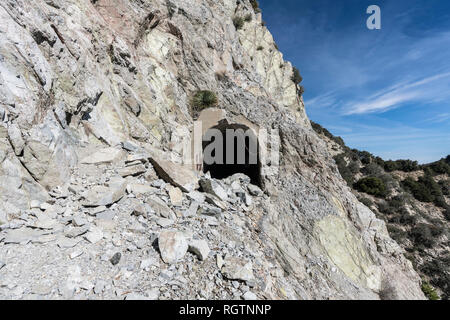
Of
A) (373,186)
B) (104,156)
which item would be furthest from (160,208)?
(373,186)

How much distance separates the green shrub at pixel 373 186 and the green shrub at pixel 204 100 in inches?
947

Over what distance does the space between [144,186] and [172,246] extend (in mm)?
2228

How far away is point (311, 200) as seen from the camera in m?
9.37

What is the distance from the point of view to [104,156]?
552 cm

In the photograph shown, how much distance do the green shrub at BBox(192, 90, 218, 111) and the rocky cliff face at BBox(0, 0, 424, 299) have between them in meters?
0.47

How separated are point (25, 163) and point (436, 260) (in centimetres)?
2833

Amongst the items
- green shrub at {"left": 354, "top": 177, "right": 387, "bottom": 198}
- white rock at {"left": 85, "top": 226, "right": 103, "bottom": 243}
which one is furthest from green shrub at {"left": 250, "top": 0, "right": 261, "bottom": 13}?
white rock at {"left": 85, "top": 226, "right": 103, "bottom": 243}

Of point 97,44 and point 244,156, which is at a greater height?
point 97,44

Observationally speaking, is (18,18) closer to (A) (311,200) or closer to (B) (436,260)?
(A) (311,200)

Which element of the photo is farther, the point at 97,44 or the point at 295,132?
the point at 295,132

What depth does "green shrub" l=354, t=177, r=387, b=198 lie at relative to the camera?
23.2 meters

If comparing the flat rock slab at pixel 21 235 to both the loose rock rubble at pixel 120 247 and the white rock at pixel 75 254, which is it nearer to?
the loose rock rubble at pixel 120 247

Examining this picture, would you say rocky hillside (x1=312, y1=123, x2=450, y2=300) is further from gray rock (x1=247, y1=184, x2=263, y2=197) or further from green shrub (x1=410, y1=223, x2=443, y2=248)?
gray rock (x1=247, y1=184, x2=263, y2=197)
